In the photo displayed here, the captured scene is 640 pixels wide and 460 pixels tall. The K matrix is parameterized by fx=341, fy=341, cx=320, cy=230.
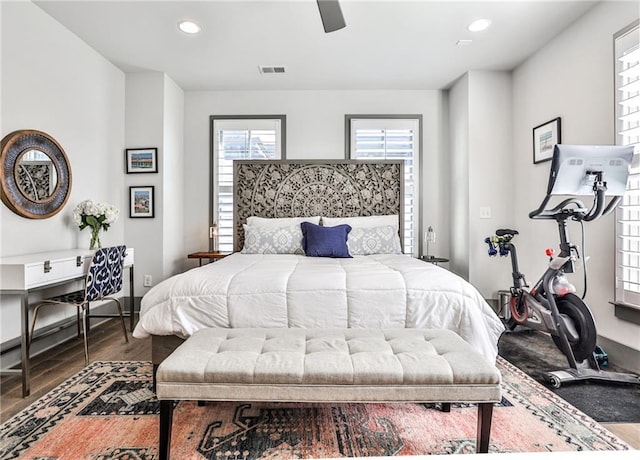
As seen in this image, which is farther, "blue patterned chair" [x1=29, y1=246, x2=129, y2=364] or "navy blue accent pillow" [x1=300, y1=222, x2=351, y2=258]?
"navy blue accent pillow" [x1=300, y1=222, x2=351, y2=258]

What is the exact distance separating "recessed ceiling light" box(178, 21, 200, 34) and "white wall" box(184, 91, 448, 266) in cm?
138

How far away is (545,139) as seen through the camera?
328cm

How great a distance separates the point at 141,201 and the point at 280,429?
10.4ft

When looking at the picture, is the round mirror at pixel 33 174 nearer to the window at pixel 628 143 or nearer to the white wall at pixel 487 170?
the white wall at pixel 487 170

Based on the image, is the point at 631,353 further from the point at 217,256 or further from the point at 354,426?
the point at 217,256

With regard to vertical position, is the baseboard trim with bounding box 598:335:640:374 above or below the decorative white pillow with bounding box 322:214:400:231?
below

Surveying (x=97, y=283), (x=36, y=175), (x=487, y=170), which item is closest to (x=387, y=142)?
(x=487, y=170)

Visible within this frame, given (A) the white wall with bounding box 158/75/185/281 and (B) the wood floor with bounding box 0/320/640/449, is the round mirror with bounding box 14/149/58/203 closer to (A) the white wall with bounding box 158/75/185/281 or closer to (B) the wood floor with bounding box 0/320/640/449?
(A) the white wall with bounding box 158/75/185/281

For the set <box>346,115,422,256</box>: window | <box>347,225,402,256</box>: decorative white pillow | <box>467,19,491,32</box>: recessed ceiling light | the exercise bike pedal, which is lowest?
the exercise bike pedal

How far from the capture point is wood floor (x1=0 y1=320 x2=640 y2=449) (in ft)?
5.88

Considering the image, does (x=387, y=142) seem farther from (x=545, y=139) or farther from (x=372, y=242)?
(x=545, y=139)

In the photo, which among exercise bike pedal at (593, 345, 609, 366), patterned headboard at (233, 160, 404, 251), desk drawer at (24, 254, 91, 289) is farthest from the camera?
patterned headboard at (233, 160, 404, 251)

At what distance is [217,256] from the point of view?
155 inches


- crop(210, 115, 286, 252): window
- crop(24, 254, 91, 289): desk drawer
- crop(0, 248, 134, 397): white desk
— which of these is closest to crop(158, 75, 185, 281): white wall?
crop(210, 115, 286, 252): window
